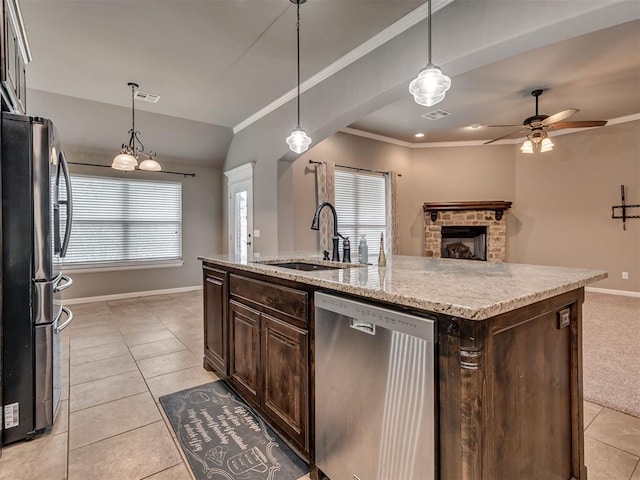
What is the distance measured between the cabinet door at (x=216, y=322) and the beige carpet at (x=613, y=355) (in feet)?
8.64

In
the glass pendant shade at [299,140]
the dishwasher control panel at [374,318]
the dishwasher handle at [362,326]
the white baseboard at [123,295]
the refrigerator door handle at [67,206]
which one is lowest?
the white baseboard at [123,295]

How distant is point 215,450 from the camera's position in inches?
73.0

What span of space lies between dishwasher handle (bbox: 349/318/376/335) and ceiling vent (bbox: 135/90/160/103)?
441 cm

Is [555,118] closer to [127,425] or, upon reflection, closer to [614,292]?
[614,292]

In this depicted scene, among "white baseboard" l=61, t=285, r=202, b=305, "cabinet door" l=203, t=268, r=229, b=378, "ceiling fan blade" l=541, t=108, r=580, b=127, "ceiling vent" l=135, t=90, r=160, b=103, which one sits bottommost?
"white baseboard" l=61, t=285, r=202, b=305

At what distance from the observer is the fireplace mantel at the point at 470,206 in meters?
6.39

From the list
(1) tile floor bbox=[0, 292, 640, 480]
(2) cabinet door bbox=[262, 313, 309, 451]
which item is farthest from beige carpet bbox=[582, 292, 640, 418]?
(2) cabinet door bbox=[262, 313, 309, 451]

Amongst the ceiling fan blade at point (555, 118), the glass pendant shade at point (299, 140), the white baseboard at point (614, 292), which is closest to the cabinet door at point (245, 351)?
the glass pendant shade at point (299, 140)

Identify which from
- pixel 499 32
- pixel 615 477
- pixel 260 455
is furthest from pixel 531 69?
pixel 260 455

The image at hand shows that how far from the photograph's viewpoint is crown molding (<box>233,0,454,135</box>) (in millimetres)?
2744

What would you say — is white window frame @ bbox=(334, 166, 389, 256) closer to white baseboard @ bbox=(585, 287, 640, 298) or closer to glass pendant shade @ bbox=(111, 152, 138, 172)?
glass pendant shade @ bbox=(111, 152, 138, 172)

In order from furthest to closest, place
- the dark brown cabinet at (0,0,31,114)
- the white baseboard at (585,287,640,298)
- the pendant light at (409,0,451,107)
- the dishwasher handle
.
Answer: the white baseboard at (585,287,640,298)
the pendant light at (409,0,451,107)
the dark brown cabinet at (0,0,31,114)
the dishwasher handle

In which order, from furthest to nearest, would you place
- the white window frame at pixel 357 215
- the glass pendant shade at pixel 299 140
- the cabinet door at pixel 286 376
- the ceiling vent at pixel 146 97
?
the white window frame at pixel 357 215 < the ceiling vent at pixel 146 97 < the glass pendant shade at pixel 299 140 < the cabinet door at pixel 286 376

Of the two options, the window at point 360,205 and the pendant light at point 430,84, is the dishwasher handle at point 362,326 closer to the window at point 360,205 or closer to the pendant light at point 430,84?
the pendant light at point 430,84
